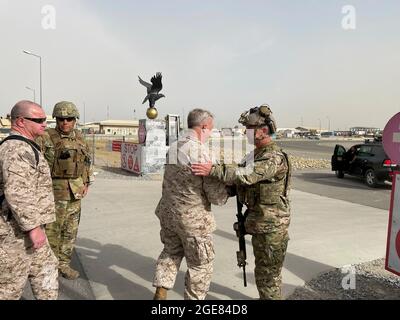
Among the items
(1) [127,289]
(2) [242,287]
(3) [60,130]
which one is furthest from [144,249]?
(3) [60,130]

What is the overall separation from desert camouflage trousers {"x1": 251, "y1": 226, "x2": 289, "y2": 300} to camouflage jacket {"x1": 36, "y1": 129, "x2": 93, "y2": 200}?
213cm

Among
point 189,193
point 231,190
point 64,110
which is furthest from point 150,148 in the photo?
point 189,193

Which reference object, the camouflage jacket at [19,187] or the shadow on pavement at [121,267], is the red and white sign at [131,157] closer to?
the shadow on pavement at [121,267]

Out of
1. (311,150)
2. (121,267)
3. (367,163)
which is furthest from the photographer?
(311,150)

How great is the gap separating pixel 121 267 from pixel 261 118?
8.51 feet

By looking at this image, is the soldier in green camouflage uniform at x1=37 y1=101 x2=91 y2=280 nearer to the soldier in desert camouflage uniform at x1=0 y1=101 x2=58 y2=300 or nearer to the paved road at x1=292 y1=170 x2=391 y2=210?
the soldier in desert camouflage uniform at x1=0 y1=101 x2=58 y2=300

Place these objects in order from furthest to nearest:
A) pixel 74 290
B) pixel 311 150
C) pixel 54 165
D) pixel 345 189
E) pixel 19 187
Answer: pixel 311 150 < pixel 345 189 < pixel 54 165 < pixel 74 290 < pixel 19 187

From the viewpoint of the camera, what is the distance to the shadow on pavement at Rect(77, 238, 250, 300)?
140 inches

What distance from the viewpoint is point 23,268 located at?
99.0 inches

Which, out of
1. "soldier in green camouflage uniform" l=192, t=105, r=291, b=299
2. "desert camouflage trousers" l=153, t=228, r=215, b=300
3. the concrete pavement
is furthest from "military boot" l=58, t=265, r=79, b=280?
"soldier in green camouflage uniform" l=192, t=105, r=291, b=299

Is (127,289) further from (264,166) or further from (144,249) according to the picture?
(264,166)

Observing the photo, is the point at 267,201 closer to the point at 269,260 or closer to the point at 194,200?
the point at 269,260

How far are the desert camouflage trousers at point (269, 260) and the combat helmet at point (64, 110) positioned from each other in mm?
2355
